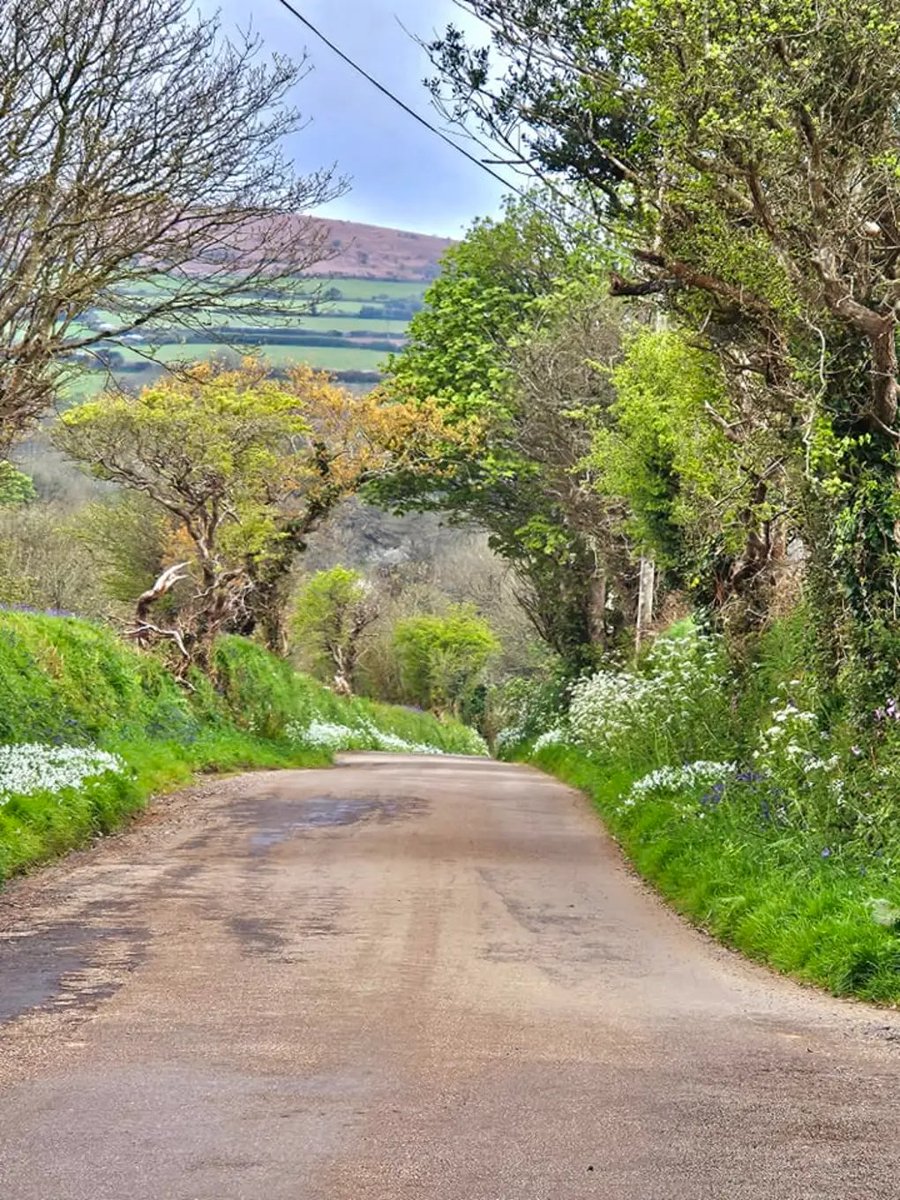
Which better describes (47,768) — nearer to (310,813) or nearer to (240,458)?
(310,813)

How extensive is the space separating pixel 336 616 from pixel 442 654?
8.83 meters

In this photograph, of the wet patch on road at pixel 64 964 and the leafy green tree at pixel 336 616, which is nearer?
the wet patch on road at pixel 64 964

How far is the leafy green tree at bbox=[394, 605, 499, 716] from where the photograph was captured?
61656 millimetres

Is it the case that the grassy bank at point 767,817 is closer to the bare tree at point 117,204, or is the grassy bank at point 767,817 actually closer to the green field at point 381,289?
the bare tree at point 117,204

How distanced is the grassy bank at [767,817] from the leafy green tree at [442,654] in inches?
1673

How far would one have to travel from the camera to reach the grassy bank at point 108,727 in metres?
13.1

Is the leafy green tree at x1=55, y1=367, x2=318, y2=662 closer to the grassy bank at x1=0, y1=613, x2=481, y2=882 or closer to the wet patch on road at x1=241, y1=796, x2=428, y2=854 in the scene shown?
the grassy bank at x1=0, y1=613, x2=481, y2=882

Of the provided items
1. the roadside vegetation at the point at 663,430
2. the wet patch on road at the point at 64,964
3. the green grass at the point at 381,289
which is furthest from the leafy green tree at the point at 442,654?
the green grass at the point at 381,289

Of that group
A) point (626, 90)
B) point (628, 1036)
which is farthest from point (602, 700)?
Result: point (628, 1036)

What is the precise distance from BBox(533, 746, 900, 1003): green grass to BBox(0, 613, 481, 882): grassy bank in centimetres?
569

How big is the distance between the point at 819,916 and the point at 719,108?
6.35m

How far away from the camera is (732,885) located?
10.4 meters

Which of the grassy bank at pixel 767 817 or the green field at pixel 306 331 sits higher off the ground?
the green field at pixel 306 331

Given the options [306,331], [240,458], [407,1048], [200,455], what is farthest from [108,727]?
[306,331]
